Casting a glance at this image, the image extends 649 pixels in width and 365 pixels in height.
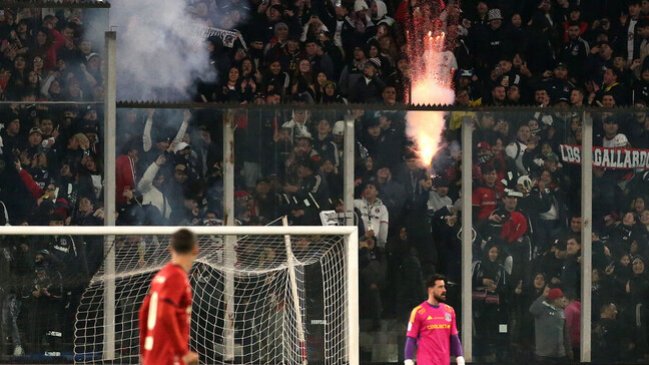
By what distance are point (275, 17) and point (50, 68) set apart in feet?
9.87

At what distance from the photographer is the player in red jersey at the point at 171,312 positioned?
23.5 feet

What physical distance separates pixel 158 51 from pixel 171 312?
29.4 feet

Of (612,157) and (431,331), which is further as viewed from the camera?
(612,157)

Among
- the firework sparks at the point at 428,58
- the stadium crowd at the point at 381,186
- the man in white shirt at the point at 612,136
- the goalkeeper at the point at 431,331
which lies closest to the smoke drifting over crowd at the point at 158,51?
the stadium crowd at the point at 381,186

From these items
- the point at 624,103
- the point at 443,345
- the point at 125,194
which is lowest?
the point at 443,345

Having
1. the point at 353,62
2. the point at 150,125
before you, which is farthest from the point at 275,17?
the point at 150,125

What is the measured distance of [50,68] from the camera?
13930 millimetres

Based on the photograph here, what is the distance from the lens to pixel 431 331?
417 inches

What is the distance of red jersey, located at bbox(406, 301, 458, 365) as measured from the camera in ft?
34.8

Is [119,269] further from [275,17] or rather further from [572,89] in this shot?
[572,89]

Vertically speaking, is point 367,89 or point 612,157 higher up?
point 367,89

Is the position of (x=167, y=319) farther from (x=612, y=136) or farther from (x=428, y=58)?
(x=428, y=58)

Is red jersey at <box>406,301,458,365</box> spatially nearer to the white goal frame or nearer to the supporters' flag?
the white goal frame

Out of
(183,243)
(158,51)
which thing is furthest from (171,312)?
(158,51)
